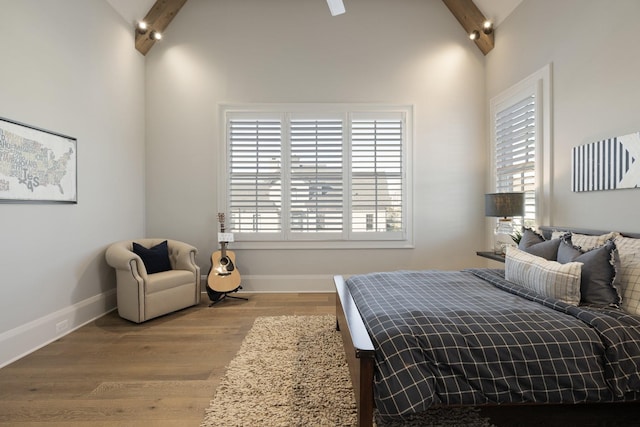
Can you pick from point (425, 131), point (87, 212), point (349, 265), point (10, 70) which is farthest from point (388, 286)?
Answer: point (10, 70)

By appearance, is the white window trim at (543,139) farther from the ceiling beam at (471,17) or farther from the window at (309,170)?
the window at (309,170)

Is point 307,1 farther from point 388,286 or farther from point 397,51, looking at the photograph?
point 388,286

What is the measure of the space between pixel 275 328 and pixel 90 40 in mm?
3551

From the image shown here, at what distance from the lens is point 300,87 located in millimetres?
4355

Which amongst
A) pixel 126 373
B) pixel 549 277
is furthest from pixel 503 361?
pixel 126 373

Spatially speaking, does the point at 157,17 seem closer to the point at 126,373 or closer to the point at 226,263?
the point at 226,263

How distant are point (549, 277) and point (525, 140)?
2118 millimetres

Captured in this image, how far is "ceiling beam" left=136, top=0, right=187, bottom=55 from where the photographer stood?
411 centimetres

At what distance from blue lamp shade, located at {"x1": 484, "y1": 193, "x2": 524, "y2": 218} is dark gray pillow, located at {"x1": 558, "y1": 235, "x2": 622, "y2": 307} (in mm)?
1261

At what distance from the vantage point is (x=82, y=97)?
3268 millimetres

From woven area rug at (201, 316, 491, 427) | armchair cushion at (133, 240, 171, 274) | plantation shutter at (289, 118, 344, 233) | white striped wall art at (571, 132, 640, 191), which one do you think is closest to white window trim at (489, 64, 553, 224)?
white striped wall art at (571, 132, 640, 191)

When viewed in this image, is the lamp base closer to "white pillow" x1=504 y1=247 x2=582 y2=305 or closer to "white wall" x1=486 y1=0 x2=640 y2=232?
"white wall" x1=486 y1=0 x2=640 y2=232

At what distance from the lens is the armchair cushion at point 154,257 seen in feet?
11.7

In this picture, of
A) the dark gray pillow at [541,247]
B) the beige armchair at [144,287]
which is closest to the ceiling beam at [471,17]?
the dark gray pillow at [541,247]
